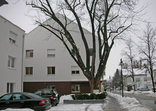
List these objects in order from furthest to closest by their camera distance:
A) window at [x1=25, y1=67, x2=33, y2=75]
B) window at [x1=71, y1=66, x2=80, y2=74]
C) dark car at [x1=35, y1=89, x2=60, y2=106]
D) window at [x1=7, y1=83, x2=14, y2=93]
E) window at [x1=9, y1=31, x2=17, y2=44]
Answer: window at [x1=25, y1=67, x2=33, y2=75] → window at [x1=71, y1=66, x2=80, y2=74] → window at [x1=9, y1=31, x2=17, y2=44] → window at [x1=7, y1=83, x2=14, y2=93] → dark car at [x1=35, y1=89, x2=60, y2=106]

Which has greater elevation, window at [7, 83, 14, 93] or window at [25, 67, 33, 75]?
window at [25, 67, 33, 75]

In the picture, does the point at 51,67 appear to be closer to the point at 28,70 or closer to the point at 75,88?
the point at 28,70

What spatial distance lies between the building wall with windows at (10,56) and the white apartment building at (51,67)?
1028cm

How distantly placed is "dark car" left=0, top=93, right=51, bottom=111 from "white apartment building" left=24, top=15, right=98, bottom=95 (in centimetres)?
2074

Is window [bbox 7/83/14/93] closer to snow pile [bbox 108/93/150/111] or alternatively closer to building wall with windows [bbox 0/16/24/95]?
building wall with windows [bbox 0/16/24/95]

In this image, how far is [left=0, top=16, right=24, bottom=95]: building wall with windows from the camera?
1798 centimetres

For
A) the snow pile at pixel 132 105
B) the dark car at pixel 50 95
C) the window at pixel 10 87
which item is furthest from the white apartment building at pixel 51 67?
the dark car at pixel 50 95

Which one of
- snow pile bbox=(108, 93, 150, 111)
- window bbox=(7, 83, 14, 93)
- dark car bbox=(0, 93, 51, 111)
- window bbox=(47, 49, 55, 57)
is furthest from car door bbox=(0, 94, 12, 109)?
window bbox=(47, 49, 55, 57)

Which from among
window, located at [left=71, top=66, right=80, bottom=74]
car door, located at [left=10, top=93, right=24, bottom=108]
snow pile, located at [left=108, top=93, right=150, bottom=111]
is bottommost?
snow pile, located at [left=108, top=93, right=150, bottom=111]

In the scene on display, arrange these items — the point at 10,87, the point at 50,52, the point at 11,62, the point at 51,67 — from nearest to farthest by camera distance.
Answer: the point at 10,87 → the point at 11,62 → the point at 51,67 → the point at 50,52

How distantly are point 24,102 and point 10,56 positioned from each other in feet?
34.7

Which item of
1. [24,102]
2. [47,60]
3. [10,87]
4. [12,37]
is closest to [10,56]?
[12,37]

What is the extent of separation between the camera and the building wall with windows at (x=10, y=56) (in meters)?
18.0

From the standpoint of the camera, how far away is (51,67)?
32.3 metres
